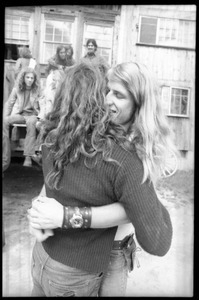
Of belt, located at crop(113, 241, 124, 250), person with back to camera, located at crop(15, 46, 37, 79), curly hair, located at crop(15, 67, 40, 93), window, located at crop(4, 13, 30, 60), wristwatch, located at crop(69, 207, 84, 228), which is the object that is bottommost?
belt, located at crop(113, 241, 124, 250)

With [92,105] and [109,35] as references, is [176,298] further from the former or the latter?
[109,35]

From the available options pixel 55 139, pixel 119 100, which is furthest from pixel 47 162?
pixel 119 100

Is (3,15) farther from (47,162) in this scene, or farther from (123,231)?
(123,231)

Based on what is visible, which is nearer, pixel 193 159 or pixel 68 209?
pixel 68 209

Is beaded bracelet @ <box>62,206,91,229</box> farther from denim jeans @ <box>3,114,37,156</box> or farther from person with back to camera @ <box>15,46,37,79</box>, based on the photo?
person with back to camera @ <box>15,46,37,79</box>

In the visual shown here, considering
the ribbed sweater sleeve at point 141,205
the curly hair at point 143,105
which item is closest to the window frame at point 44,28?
the curly hair at point 143,105

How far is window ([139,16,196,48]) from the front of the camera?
2.25ft

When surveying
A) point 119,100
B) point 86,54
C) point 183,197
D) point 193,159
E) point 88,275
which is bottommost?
point 88,275

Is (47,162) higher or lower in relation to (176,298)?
higher

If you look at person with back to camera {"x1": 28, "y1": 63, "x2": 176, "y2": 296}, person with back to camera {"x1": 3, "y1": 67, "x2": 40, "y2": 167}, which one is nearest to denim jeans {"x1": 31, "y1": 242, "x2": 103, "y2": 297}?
person with back to camera {"x1": 28, "y1": 63, "x2": 176, "y2": 296}

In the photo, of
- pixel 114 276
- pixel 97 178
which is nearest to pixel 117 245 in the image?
pixel 114 276

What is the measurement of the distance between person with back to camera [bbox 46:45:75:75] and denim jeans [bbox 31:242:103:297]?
1.50 ft

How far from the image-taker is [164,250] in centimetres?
48

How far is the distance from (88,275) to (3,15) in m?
0.61
